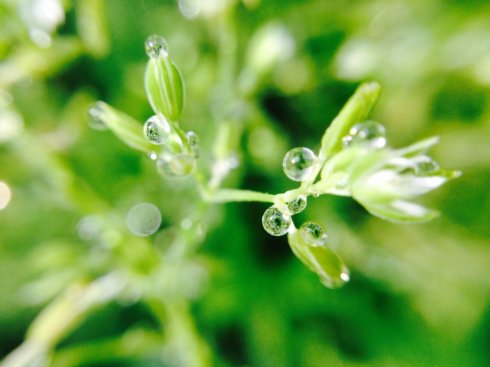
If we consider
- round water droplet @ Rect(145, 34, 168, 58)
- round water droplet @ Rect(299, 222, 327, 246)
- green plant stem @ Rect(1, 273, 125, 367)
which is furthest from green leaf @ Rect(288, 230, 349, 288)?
green plant stem @ Rect(1, 273, 125, 367)

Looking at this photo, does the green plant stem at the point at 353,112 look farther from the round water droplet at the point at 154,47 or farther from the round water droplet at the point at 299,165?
the round water droplet at the point at 154,47

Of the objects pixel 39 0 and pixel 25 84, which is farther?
pixel 25 84

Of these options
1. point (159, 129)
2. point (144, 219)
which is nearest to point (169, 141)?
point (159, 129)

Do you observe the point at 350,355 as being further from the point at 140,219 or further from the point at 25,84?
the point at 25,84

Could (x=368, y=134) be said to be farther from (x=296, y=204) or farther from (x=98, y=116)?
(x=98, y=116)

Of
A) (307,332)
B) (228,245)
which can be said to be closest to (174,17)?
(228,245)

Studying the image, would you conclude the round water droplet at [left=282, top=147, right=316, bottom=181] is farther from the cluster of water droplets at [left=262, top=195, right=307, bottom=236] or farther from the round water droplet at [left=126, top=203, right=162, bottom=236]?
the round water droplet at [left=126, top=203, right=162, bottom=236]

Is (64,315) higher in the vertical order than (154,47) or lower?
lower
